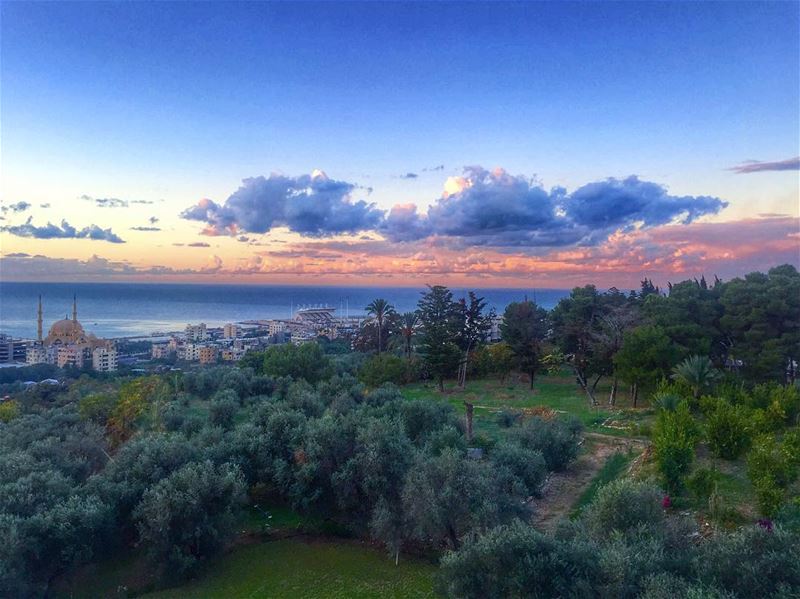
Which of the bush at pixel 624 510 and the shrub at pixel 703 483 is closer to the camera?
the bush at pixel 624 510

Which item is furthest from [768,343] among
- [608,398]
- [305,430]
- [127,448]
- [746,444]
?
[127,448]

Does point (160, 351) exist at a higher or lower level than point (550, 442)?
lower

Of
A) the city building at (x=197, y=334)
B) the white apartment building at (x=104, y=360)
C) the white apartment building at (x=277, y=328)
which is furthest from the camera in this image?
the white apartment building at (x=277, y=328)

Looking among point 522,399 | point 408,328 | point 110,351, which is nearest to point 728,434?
point 522,399

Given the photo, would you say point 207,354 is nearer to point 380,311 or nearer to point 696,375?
point 380,311

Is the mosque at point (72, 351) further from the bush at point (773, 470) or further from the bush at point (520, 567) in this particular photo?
the bush at point (773, 470)

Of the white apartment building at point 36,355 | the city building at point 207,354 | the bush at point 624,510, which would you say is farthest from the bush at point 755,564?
the white apartment building at point 36,355
